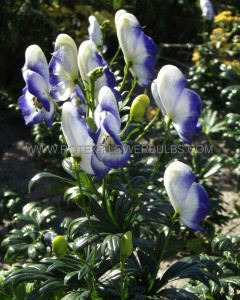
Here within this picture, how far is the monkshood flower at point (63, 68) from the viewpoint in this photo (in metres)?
1.85

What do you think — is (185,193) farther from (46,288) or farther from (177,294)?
(46,288)

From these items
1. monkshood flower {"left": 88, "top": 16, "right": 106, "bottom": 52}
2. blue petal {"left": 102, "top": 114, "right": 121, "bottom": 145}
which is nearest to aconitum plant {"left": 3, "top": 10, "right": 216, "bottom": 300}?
blue petal {"left": 102, "top": 114, "right": 121, "bottom": 145}

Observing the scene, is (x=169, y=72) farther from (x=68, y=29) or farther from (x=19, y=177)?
(x=68, y=29)

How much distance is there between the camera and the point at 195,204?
1.81m

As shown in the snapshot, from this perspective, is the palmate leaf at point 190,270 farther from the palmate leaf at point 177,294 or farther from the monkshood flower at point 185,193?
the monkshood flower at point 185,193

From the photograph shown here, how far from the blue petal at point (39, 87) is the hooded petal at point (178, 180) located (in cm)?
44

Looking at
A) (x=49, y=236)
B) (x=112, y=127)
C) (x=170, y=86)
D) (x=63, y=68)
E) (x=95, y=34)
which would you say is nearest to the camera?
(x=112, y=127)

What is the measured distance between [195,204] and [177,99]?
12.6 inches

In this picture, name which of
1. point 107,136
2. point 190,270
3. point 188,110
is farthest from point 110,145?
point 190,270

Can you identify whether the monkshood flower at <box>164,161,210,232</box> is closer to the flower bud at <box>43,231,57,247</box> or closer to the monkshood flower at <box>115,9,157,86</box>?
the monkshood flower at <box>115,9,157,86</box>

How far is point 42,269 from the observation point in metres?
2.03

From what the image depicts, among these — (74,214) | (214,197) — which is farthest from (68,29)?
(214,197)

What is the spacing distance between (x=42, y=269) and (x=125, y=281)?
0.31 m

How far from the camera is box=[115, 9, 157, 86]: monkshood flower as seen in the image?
191cm
